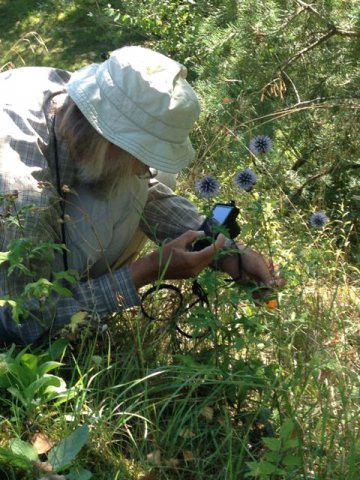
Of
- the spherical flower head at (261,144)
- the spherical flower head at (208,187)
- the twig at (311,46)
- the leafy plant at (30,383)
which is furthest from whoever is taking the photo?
the twig at (311,46)

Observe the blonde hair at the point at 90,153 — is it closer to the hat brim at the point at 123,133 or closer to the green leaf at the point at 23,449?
the hat brim at the point at 123,133

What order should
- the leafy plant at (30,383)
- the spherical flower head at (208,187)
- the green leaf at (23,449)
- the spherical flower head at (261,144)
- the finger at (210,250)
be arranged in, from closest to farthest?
the green leaf at (23,449) < the leafy plant at (30,383) < the finger at (210,250) < the spherical flower head at (208,187) < the spherical flower head at (261,144)

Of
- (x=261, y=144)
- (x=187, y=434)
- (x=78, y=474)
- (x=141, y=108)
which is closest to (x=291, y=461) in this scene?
(x=187, y=434)

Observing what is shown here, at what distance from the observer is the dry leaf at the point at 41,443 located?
5.79 ft

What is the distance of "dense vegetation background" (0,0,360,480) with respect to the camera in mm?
1774

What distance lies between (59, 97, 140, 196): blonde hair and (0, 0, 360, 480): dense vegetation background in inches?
14.4

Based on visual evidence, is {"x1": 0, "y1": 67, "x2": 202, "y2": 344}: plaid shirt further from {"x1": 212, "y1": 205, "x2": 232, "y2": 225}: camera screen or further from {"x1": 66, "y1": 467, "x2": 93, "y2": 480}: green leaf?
{"x1": 66, "y1": 467, "x2": 93, "y2": 480}: green leaf

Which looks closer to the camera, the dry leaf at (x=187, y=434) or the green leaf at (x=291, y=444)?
the green leaf at (x=291, y=444)

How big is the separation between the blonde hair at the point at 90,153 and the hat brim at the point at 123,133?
57 millimetres

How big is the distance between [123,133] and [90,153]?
0.16 metres

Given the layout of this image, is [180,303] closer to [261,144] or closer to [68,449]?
[261,144]

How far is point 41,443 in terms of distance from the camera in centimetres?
178

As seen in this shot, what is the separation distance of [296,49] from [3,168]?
4.74ft

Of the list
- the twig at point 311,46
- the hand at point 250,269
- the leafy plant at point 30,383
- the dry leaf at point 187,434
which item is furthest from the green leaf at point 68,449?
the twig at point 311,46
